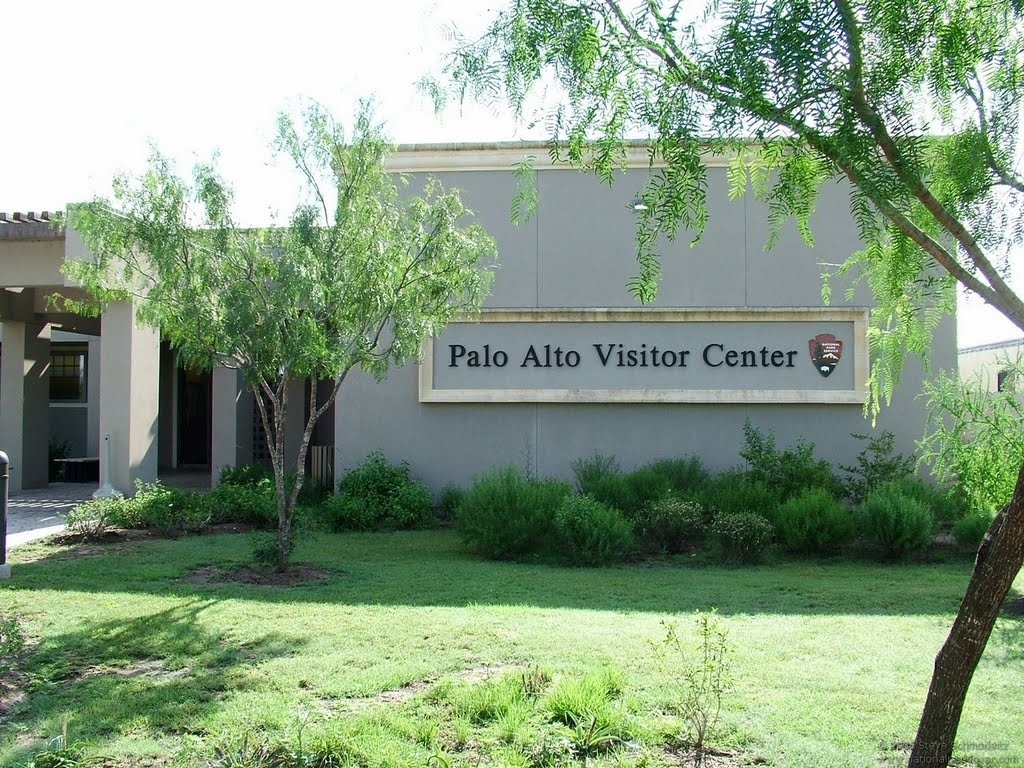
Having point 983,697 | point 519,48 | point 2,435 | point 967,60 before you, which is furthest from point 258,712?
point 2,435

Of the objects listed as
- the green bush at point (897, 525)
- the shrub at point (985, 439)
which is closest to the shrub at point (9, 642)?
the shrub at point (985, 439)

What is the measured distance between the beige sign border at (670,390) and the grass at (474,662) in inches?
165

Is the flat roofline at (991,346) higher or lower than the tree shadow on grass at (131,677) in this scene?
higher

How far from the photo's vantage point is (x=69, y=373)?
21312 mm

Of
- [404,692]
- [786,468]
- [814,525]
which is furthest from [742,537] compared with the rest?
[404,692]

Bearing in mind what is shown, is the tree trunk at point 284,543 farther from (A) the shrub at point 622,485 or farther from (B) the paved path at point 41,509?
(A) the shrub at point 622,485

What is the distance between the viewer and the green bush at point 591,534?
10.1m

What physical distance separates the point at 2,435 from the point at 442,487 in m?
8.56

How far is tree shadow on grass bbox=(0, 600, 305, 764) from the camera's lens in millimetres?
4832

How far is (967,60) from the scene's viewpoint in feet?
13.5

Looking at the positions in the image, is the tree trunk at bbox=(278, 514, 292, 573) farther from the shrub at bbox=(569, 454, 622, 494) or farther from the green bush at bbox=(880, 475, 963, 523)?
Answer: the green bush at bbox=(880, 475, 963, 523)

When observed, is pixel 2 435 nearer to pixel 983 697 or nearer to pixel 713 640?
pixel 713 640

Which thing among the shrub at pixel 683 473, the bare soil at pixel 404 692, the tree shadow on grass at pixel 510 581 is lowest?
the tree shadow on grass at pixel 510 581

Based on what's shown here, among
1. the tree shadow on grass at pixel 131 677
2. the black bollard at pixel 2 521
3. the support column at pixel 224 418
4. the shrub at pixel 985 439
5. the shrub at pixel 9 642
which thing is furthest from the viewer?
the support column at pixel 224 418
